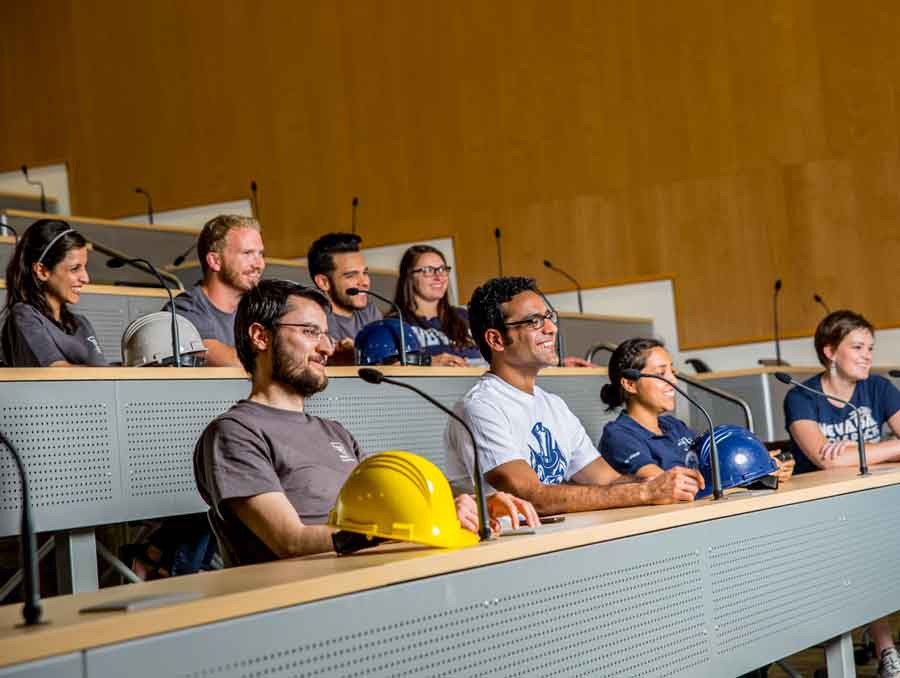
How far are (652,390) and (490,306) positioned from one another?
2.77 feet

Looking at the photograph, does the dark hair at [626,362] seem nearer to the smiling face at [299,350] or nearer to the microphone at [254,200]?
the smiling face at [299,350]

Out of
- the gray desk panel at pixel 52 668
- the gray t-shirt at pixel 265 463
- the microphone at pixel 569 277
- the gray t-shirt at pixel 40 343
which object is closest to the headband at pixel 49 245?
the gray t-shirt at pixel 40 343

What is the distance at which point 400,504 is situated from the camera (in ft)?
6.97

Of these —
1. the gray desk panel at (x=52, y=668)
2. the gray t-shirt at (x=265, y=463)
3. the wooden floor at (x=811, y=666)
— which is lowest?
the wooden floor at (x=811, y=666)

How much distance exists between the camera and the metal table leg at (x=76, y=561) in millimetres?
3342

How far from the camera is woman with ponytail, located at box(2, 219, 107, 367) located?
4.19 meters

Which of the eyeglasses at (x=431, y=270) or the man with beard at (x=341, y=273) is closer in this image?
the man with beard at (x=341, y=273)

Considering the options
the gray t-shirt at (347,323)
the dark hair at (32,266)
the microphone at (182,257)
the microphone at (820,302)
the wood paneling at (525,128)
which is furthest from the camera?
the wood paneling at (525,128)

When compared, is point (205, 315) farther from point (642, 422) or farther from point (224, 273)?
point (642, 422)

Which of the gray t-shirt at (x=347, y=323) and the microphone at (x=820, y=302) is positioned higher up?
the microphone at (x=820, y=302)

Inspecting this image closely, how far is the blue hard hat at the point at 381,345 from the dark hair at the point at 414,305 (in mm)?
575

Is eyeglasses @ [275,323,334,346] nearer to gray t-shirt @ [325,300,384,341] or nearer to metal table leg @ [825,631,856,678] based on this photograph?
metal table leg @ [825,631,856,678]

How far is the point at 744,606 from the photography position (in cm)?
285

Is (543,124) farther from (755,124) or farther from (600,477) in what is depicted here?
(600,477)
